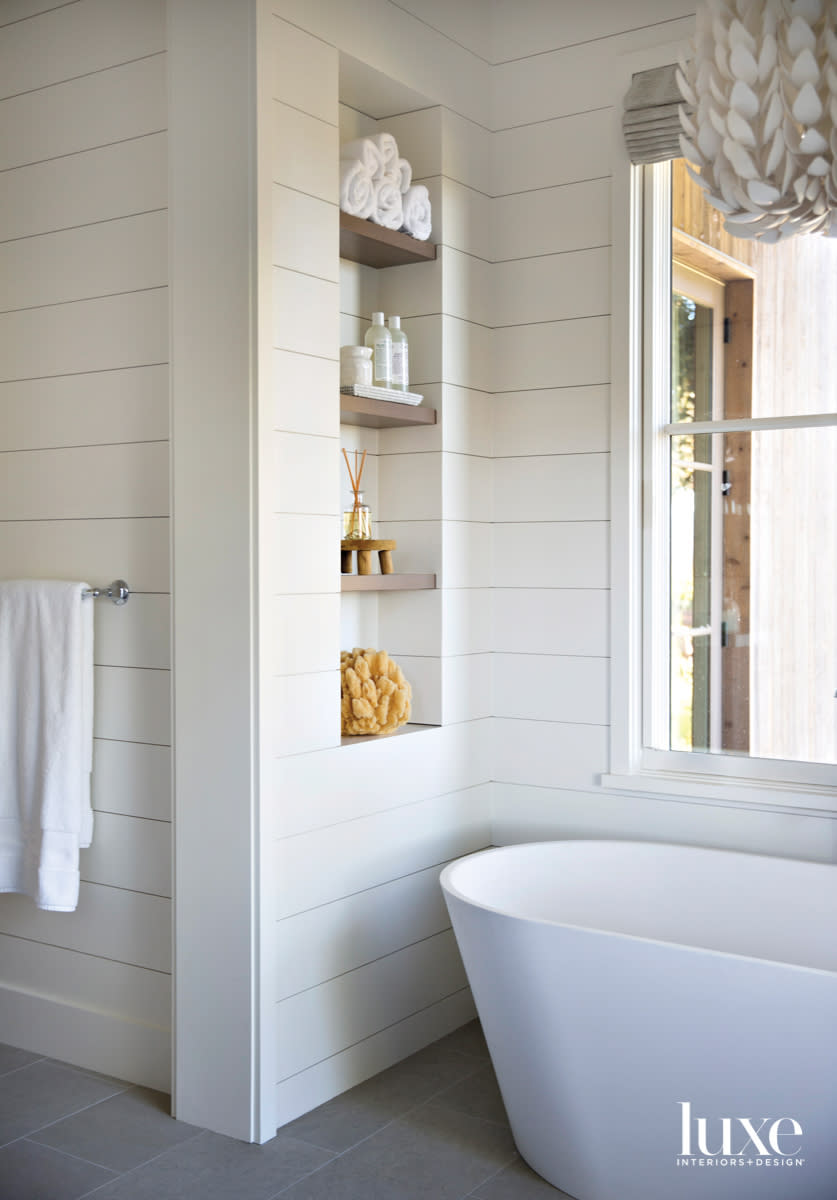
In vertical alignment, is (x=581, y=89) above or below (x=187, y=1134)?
above

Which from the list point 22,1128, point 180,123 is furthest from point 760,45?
point 22,1128

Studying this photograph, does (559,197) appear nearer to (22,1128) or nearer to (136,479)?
(136,479)

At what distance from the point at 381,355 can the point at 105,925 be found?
1.65 m

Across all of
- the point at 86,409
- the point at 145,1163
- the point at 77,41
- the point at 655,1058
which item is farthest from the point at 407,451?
the point at 145,1163

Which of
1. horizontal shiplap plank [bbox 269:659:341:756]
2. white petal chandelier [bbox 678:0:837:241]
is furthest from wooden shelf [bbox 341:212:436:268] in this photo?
white petal chandelier [bbox 678:0:837:241]

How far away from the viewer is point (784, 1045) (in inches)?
79.1

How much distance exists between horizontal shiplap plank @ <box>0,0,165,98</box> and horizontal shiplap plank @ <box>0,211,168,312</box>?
0.40m

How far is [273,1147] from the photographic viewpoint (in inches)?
97.7

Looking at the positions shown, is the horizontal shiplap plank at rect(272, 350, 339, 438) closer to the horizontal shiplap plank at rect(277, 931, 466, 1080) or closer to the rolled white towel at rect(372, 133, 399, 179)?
the rolled white towel at rect(372, 133, 399, 179)

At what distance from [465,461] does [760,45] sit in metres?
1.75

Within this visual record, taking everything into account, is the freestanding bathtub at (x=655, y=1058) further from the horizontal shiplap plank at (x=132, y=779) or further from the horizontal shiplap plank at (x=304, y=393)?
the horizontal shiplap plank at (x=304, y=393)

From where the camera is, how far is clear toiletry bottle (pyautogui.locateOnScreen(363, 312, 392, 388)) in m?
2.98

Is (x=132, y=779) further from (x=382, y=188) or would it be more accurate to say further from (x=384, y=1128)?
(x=382, y=188)

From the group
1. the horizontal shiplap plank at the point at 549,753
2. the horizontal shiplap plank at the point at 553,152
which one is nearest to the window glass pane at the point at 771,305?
the horizontal shiplap plank at the point at 553,152
